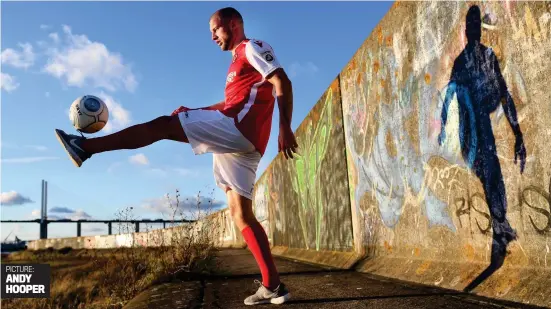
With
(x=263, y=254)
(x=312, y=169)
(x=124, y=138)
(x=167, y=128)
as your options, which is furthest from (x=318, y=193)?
(x=124, y=138)

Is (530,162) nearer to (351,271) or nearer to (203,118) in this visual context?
(203,118)

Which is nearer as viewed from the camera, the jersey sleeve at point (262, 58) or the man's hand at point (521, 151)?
the man's hand at point (521, 151)

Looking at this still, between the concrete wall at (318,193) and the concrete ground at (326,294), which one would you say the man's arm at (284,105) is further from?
the concrete wall at (318,193)

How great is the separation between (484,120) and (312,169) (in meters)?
4.57

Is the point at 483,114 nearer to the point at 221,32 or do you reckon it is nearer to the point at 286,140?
the point at 286,140

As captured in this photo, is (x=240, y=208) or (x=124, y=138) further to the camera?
(x=240, y=208)

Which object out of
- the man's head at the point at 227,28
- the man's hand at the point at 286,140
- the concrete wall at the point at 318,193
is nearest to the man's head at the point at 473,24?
the man's hand at the point at 286,140

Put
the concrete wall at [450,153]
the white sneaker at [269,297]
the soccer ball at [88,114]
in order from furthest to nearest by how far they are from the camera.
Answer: the soccer ball at [88,114]
the white sneaker at [269,297]
the concrete wall at [450,153]

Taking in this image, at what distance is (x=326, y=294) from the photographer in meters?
3.19

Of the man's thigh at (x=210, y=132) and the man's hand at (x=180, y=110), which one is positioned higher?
the man's hand at (x=180, y=110)

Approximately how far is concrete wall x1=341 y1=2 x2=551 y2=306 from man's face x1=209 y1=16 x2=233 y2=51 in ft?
5.01

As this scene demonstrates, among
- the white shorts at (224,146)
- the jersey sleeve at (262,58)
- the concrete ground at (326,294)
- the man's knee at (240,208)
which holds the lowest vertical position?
the concrete ground at (326,294)

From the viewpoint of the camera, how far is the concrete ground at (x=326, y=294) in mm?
2629

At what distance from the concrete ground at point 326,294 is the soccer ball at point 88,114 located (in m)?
1.24
